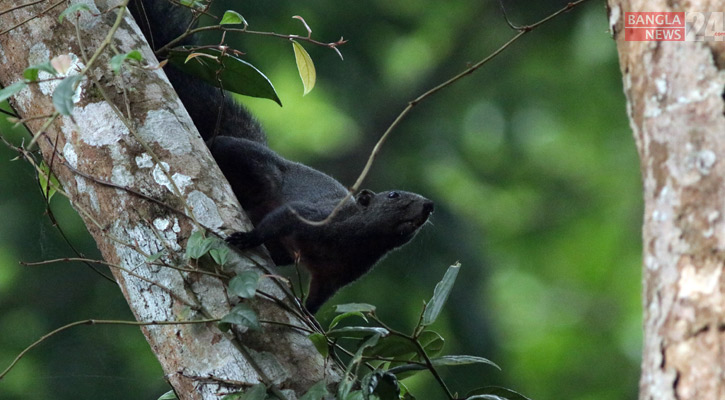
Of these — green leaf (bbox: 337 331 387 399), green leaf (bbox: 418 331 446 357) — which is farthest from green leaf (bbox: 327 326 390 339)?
green leaf (bbox: 418 331 446 357)

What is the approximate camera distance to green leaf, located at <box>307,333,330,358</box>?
1792 millimetres

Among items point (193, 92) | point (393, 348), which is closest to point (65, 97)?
point (393, 348)

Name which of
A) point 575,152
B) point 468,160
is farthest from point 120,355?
point 575,152

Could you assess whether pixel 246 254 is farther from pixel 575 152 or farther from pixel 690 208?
pixel 575 152

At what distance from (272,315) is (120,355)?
306 centimetres

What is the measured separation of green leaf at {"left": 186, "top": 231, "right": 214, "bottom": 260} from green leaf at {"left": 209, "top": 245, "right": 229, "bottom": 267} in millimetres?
16

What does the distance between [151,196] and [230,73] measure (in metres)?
0.62

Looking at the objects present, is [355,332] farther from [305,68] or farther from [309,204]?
[309,204]

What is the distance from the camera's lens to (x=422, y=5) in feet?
20.3

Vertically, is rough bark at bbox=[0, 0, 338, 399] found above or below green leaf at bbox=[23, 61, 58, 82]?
below

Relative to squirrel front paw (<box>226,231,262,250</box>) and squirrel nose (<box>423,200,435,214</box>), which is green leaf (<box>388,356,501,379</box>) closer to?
squirrel front paw (<box>226,231,262,250</box>)

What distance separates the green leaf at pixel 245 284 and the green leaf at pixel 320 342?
17cm

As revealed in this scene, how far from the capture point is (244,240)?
201 centimetres

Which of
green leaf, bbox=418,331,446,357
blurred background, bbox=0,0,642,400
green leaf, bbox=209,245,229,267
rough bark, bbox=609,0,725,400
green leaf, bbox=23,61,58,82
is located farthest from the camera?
blurred background, bbox=0,0,642,400
